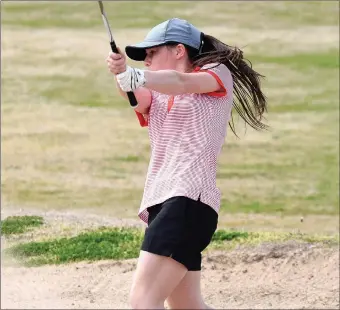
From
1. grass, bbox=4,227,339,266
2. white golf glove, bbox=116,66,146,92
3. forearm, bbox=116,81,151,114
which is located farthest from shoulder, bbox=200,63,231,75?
grass, bbox=4,227,339,266

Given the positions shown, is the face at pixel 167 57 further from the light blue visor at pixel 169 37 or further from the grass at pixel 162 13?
the grass at pixel 162 13

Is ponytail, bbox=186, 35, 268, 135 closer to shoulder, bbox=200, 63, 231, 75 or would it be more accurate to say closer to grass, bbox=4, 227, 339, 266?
shoulder, bbox=200, 63, 231, 75

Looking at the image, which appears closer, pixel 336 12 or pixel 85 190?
pixel 85 190

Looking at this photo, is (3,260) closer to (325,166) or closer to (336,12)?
(325,166)

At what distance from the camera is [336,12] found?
65.9ft

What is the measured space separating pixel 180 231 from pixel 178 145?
360 mm

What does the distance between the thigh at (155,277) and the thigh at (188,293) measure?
5.7 inches

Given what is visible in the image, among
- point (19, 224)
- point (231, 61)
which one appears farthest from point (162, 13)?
point (231, 61)

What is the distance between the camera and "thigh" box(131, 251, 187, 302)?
4633 mm

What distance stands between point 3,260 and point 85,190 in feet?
8.92

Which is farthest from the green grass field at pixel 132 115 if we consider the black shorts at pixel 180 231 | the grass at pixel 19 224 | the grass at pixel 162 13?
the black shorts at pixel 180 231

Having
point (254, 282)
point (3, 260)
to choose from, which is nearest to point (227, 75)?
point (254, 282)

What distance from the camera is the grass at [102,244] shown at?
8258mm

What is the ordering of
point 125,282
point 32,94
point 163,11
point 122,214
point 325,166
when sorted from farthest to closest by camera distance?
1. point 163,11
2. point 32,94
3. point 325,166
4. point 122,214
5. point 125,282
